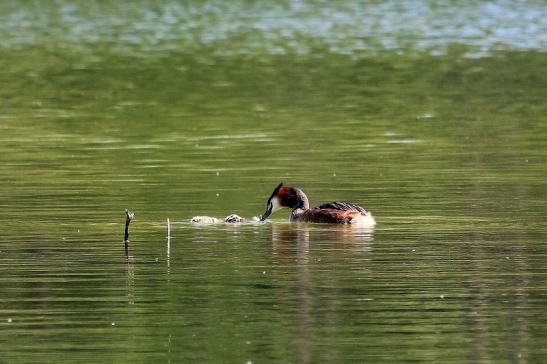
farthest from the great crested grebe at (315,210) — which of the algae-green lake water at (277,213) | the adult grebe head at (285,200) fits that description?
the algae-green lake water at (277,213)

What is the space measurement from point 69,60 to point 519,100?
16582mm

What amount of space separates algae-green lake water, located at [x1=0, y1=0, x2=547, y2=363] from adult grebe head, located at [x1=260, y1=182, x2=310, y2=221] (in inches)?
9.3

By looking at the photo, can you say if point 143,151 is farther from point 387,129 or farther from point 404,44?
point 404,44

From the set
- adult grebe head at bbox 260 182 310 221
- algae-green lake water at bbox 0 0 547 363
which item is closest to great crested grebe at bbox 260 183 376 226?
adult grebe head at bbox 260 182 310 221

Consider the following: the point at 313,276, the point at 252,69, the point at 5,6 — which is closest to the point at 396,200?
the point at 313,276

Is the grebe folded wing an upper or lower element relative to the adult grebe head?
upper

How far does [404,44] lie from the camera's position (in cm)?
5059

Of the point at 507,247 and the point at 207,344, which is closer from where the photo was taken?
the point at 207,344

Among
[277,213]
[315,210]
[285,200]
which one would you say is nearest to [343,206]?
[315,210]

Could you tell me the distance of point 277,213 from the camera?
20688 mm

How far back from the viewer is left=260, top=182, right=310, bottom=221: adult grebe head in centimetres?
1881

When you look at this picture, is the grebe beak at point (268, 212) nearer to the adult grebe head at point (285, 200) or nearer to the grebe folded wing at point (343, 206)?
the adult grebe head at point (285, 200)

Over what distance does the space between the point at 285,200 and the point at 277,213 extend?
1791 millimetres

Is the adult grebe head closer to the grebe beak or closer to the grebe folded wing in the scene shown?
the grebe beak
